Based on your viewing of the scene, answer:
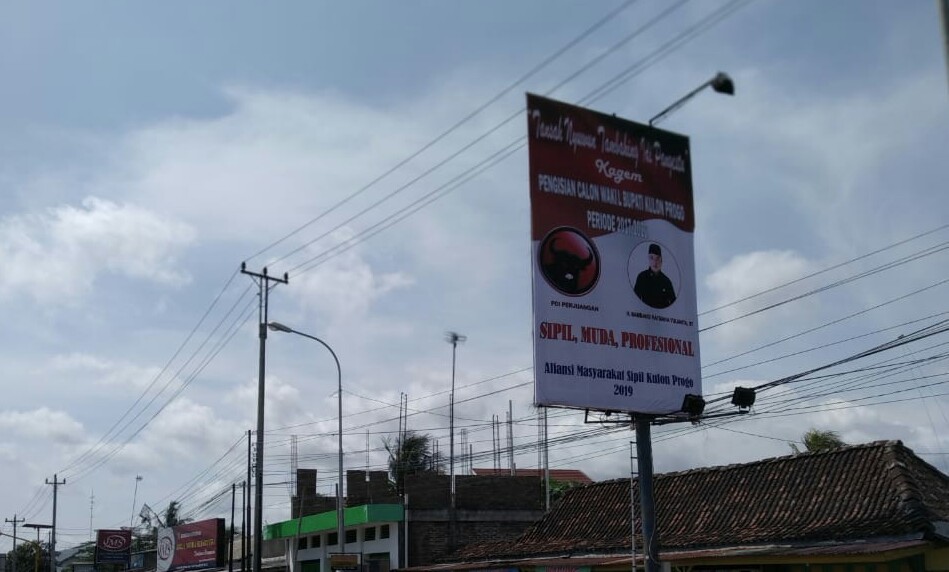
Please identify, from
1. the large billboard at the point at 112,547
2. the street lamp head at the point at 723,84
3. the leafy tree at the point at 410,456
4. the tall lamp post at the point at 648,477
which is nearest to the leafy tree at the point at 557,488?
the leafy tree at the point at 410,456

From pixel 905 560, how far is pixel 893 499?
2065 millimetres

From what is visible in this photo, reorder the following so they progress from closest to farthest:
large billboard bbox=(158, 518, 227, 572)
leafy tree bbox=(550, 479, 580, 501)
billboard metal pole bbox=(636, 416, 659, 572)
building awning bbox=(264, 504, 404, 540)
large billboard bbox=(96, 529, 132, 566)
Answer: billboard metal pole bbox=(636, 416, 659, 572), building awning bbox=(264, 504, 404, 540), large billboard bbox=(158, 518, 227, 572), leafy tree bbox=(550, 479, 580, 501), large billboard bbox=(96, 529, 132, 566)

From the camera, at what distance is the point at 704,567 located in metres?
23.9

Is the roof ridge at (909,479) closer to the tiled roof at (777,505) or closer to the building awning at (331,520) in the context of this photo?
the tiled roof at (777,505)

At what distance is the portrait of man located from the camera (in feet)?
63.2

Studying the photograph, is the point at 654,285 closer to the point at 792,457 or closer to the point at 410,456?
the point at 792,457

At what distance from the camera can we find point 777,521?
77.2 feet

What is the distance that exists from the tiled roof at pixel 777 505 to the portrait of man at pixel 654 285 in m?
6.14

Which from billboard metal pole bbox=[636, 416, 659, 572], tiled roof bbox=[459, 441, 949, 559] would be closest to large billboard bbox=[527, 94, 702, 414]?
billboard metal pole bbox=[636, 416, 659, 572]

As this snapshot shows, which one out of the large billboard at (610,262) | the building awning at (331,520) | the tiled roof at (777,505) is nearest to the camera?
the large billboard at (610,262)

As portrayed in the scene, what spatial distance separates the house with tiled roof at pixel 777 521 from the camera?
64.0 ft

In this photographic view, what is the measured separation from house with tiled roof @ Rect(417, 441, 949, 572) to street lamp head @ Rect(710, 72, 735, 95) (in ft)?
29.9

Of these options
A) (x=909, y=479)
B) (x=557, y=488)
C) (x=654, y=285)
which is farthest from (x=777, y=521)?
(x=557, y=488)

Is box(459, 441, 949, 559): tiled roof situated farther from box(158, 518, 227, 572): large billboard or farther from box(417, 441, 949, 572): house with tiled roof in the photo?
box(158, 518, 227, 572): large billboard
